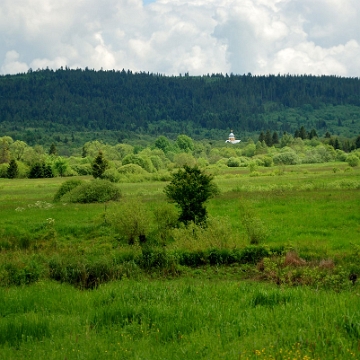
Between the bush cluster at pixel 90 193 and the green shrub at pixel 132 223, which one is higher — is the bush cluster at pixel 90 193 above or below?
above

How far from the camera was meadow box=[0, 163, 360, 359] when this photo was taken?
25.9 feet

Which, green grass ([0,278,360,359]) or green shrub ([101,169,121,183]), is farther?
green shrub ([101,169,121,183])

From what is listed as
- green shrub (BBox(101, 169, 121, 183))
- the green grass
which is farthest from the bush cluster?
the green grass

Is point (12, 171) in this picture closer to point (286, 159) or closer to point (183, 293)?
point (286, 159)

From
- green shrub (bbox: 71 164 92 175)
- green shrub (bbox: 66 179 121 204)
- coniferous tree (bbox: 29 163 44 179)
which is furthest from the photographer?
green shrub (bbox: 71 164 92 175)

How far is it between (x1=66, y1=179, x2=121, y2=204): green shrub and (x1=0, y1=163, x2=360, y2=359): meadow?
13.0 meters

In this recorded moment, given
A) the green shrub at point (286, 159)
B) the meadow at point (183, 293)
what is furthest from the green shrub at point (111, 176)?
the green shrub at point (286, 159)

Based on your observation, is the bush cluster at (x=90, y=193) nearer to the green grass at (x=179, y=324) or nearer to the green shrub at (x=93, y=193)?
the green shrub at (x=93, y=193)

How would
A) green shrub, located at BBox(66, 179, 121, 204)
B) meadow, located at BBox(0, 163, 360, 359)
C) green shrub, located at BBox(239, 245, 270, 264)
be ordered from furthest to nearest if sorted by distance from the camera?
green shrub, located at BBox(66, 179, 121, 204), green shrub, located at BBox(239, 245, 270, 264), meadow, located at BBox(0, 163, 360, 359)

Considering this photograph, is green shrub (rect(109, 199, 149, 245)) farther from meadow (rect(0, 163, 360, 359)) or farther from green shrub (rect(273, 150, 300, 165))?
green shrub (rect(273, 150, 300, 165))

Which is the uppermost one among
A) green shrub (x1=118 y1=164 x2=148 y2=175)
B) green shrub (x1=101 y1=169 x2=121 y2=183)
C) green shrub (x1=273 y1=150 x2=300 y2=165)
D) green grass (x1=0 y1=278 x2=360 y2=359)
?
green shrub (x1=273 y1=150 x2=300 y2=165)

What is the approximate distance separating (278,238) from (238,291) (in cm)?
1298

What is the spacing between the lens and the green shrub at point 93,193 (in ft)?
138

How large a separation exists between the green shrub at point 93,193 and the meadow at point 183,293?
13.0 metres
